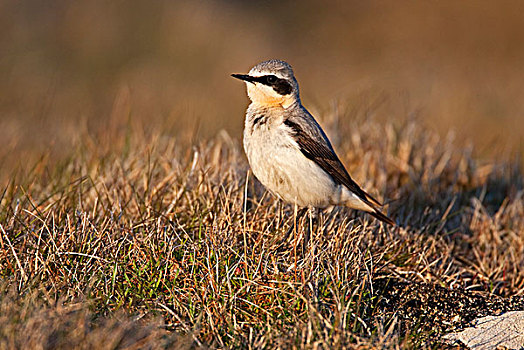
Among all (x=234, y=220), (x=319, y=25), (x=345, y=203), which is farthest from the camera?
(x=319, y=25)

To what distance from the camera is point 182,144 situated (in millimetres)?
6531

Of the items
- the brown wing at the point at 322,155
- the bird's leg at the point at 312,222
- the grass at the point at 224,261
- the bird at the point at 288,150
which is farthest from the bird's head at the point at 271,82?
the bird's leg at the point at 312,222

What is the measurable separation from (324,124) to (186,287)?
11.6 ft

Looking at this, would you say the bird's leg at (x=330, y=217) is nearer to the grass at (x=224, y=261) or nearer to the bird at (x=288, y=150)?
the grass at (x=224, y=261)

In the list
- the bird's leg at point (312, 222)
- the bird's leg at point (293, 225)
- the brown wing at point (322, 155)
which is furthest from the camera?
the brown wing at point (322, 155)

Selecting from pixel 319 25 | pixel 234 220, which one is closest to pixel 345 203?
pixel 234 220

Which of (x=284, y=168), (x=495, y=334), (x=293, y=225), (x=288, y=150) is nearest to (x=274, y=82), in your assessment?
(x=288, y=150)

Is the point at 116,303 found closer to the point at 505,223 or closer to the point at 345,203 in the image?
the point at 345,203

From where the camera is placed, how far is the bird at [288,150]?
15.0 ft

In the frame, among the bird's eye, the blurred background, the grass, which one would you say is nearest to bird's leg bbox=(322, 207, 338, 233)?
the grass

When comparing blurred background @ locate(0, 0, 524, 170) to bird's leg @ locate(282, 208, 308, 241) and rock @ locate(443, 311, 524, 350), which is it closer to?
bird's leg @ locate(282, 208, 308, 241)

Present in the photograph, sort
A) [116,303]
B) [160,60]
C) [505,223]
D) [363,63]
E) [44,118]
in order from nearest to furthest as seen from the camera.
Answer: [116,303]
[505,223]
[44,118]
[160,60]
[363,63]

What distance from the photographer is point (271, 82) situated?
15.7ft

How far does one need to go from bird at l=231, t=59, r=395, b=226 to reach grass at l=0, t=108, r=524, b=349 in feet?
0.70
